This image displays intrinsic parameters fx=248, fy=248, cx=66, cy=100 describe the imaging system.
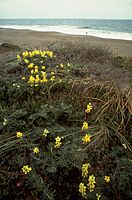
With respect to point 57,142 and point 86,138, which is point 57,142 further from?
point 86,138

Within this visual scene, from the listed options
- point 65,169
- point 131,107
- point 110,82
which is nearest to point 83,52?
point 110,82

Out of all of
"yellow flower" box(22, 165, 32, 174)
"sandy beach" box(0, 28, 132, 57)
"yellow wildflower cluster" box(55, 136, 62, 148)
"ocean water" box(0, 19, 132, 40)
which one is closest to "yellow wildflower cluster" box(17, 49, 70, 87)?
"yellow wildflower cluster" box(55, 136, 62, 148)

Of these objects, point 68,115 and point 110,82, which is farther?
point 110,82

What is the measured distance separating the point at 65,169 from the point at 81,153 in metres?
0.21

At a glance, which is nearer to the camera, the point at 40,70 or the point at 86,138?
the point at 86,138

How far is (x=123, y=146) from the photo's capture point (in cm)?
264

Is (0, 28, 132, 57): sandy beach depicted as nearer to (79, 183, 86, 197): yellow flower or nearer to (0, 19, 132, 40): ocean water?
(0, 19, 132, 40): ocean water

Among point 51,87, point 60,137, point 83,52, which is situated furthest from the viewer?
point 83,52

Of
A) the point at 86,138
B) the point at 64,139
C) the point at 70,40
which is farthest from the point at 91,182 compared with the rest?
the point at 70,40

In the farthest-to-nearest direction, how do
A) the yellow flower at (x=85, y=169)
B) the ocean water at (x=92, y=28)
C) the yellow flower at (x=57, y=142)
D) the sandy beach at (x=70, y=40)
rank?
1. the ocean water at (x=92, y=28)
2. the sandy beach at (x=70, y=40)
3. the yellow flower at (x=57, y=142)
4. the yellow flower at (x=85, y=169)

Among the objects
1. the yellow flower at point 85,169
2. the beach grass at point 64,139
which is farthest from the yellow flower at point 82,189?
the yellow flower at point 85,169

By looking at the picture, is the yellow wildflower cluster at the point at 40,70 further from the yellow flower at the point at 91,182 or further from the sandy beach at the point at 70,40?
the sandy beach at the point at 70,40

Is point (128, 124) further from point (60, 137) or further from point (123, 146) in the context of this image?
point (60, 137)

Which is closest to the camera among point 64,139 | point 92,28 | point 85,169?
point 85,169
